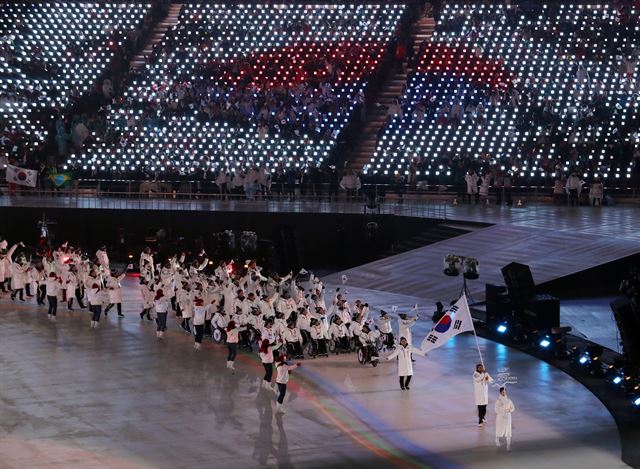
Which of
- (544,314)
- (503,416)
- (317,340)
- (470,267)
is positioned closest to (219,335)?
(317,340)

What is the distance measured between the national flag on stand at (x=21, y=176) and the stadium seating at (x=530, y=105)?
11670 millimetres

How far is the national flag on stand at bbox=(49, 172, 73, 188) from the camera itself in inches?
1876

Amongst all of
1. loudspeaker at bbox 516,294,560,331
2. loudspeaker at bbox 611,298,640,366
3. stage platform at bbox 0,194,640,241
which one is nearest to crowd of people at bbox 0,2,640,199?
stage platform at bbox 0,194,640,241

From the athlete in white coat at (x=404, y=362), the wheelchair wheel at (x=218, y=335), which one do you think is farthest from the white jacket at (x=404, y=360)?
the wheelchair wheel at (x=218, y=335)

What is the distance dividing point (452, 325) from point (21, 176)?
26145 mm

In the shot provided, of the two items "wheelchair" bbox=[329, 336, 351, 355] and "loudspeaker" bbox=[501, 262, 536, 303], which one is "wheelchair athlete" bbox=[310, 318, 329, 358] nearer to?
"wheelchair" bbox=[329, 336, 351, 355]

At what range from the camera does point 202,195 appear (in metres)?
46.8

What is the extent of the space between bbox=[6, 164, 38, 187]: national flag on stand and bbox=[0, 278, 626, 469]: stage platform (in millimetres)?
17347

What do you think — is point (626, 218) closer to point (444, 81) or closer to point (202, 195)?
point (444, 81)

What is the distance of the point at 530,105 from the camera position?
46156mm

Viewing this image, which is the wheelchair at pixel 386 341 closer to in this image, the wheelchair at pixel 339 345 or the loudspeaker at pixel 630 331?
the wheelchair at pixel 339 345

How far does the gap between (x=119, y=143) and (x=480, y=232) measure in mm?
16967

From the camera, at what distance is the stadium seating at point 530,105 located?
1754 inches

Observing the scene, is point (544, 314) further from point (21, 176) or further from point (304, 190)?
point (21, 176)
